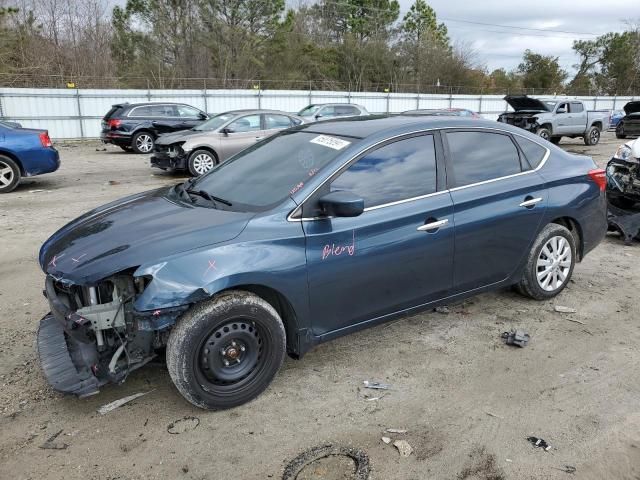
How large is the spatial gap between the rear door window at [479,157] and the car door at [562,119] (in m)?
16.8

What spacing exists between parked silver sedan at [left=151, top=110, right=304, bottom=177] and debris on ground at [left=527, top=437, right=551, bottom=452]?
31.2 ft

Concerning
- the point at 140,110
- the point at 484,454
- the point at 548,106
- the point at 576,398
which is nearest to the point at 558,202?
the point at 576,398

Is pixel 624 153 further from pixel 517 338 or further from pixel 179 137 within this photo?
pixel 179 137

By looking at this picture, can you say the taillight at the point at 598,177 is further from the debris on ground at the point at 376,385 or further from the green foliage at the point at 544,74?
the green foliage at the point at 544,74

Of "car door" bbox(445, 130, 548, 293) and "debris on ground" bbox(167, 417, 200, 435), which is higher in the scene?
"car door" bbox(445, 130, 548, 293)

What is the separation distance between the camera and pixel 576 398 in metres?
3.32

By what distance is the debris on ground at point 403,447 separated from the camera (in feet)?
9.27

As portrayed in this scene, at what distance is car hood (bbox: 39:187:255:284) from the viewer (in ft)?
9.72

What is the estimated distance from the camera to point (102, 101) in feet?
72.6

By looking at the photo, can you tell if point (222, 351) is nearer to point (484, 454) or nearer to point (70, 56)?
point (484, 454)

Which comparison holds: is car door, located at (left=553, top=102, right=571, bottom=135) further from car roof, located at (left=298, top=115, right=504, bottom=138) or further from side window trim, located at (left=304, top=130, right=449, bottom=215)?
side window trim, located at (left=304, top=130, right=449, bottom=215)

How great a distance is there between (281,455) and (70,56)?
31711mm

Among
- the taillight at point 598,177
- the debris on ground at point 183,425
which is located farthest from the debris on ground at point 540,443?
the taillight at point 598,177

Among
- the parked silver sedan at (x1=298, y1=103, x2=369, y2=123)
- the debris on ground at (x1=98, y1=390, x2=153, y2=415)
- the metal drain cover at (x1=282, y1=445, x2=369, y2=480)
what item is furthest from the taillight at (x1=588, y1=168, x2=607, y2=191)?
the parked silver sedan at (x1=298, y1=103, x2=369, y2=123)
